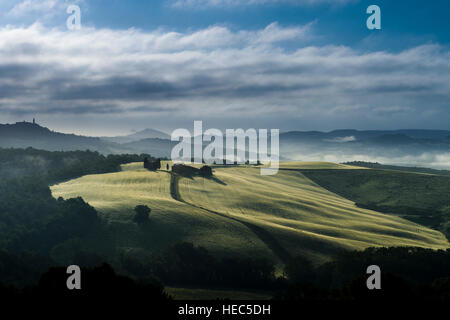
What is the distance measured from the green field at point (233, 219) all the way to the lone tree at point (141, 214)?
1.24 metres

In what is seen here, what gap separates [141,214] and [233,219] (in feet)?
61.5

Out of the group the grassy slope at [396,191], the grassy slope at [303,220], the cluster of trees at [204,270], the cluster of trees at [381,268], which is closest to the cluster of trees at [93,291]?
the cluster of trees at [381,268]

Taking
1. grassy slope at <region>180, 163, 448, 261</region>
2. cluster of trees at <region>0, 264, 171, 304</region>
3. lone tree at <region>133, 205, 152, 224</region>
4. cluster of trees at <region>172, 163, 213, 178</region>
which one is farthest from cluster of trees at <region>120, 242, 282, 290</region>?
cluster of trees at <region>172, 163, 213, 178</region>

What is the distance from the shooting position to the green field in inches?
2963

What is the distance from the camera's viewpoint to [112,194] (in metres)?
107

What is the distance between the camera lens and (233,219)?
86.9m

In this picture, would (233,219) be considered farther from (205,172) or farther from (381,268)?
(205,172)

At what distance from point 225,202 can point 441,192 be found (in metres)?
97.1

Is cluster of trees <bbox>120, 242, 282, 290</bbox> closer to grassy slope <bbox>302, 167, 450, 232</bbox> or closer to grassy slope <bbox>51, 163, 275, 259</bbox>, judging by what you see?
grassy slope <bbox>51, 163, 275, 259</bbox>

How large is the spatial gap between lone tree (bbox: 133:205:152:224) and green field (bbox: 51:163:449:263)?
1241mm

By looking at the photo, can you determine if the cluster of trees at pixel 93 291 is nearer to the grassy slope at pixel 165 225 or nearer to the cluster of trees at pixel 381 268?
the cluster of trees at pixel 381 268

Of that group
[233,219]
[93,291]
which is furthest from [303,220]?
[93,291]

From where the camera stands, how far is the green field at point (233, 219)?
75.2 m
